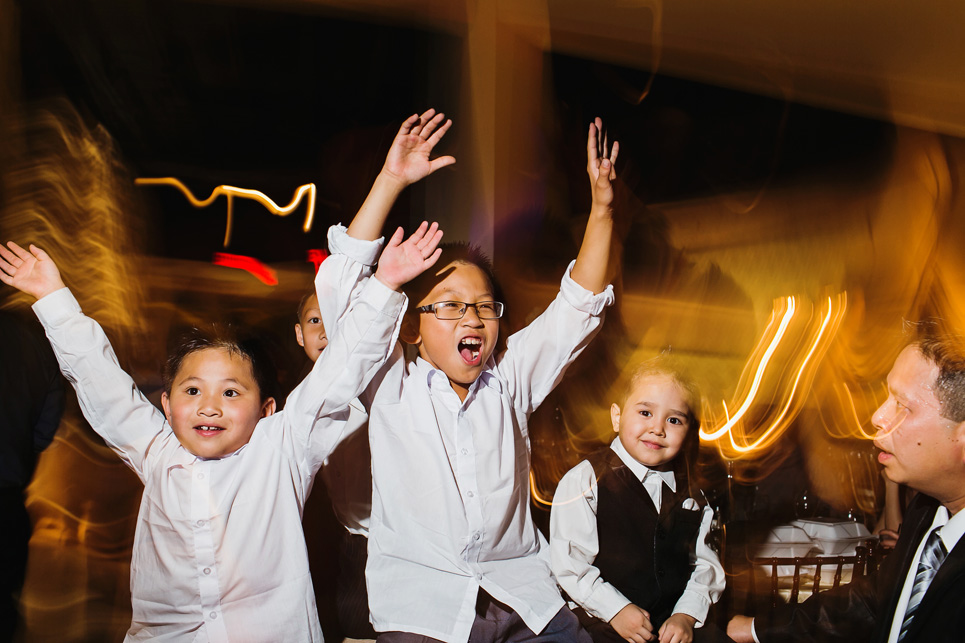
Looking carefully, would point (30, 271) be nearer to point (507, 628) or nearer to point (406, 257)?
point (406, 257)

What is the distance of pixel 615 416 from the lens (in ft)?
6.82

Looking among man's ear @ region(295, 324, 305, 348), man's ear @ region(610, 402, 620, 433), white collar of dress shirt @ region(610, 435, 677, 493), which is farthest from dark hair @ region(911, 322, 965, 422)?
man's ear @ region(295, 324, 305, 348)

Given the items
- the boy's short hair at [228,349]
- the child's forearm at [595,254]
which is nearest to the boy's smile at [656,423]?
the child's forearm at [595,254]

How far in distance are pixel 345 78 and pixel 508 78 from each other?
0.52 m

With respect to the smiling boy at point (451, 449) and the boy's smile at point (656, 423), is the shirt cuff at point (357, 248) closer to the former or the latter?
the smiling boy at point (451, 449)

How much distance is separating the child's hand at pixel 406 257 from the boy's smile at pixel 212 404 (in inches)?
17.4

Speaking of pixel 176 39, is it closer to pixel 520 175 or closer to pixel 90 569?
pixel 520 175

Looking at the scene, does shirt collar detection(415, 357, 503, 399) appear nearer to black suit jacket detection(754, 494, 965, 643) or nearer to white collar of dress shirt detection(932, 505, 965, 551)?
black suit jacket detection(754, 494, 965, 643)

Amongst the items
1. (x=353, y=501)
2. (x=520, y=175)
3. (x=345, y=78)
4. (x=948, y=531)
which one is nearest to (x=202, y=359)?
(x=353, y=501)

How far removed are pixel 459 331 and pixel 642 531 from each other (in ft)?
2.55

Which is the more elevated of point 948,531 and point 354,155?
point 354,155

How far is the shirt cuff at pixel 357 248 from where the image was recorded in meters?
1.78

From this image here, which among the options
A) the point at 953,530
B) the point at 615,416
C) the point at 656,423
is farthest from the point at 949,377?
the point at 615,416

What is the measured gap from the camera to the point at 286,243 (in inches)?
76.7
